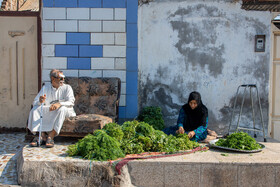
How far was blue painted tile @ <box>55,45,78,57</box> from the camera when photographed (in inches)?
250

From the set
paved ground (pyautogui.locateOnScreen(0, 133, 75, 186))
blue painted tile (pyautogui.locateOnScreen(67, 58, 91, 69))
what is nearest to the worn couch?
blue painted tile (pyautogui.locateOnScreen(67, 58, 91, 69))

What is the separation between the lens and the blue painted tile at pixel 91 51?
6.32 m

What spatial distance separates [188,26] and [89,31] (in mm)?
2243

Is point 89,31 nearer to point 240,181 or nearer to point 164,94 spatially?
point 164,94

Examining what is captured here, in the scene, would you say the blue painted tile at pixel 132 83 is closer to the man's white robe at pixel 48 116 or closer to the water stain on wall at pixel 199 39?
the water stain on wall at pixel 199 39

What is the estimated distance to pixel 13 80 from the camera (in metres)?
6.52

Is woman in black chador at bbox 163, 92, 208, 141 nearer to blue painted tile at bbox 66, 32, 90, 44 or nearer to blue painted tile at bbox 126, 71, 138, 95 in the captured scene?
blue painted tile at bbox 126, 71, 138, 95

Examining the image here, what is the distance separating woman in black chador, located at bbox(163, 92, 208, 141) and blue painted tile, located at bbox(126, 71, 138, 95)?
4.73ft

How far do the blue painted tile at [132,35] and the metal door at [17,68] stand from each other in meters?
2.16

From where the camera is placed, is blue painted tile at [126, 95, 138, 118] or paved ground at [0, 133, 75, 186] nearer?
paved ground at [0, 133, 75, 186]

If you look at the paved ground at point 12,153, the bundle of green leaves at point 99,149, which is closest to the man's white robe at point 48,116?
the paved ground at point 12,153

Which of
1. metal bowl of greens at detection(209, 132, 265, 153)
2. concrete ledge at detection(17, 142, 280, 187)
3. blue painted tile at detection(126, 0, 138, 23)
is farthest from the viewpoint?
blue painted tile at detection(126, 0, 138, 23)

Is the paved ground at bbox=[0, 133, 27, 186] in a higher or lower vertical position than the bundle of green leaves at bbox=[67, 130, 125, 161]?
lower

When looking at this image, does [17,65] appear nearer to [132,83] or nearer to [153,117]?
[132,83]
